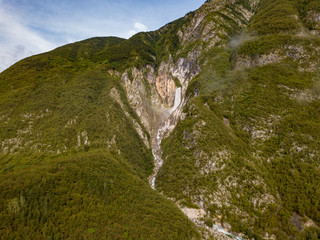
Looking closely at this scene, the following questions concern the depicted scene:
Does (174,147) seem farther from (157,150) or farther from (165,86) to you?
(165,86)

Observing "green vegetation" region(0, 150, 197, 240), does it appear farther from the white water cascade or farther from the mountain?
the white water cascade

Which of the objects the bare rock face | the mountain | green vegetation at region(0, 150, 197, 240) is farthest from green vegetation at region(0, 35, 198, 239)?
the bare rock face

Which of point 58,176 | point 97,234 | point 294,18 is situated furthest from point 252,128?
point 294,18

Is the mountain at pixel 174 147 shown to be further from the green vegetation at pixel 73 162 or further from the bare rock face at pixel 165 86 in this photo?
the bare rock face at pixel 165 86

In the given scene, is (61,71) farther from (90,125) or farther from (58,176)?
(58,176)

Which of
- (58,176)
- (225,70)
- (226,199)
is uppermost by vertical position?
(225,70)

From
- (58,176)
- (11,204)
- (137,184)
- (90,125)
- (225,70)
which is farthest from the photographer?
(225,70)

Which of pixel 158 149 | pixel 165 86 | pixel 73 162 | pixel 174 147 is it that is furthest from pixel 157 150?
pixel 165 86

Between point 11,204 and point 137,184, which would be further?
point 137,184
